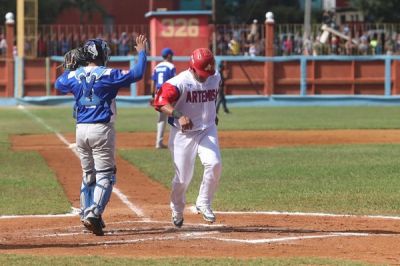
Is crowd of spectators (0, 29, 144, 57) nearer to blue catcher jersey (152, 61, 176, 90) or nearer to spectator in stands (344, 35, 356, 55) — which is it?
spectator in stands (344, 35, 356, 55)

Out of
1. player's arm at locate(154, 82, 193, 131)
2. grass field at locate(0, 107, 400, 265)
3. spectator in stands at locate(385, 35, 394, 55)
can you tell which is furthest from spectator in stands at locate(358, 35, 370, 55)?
player's arm at locate(154, 82, 193, 131)

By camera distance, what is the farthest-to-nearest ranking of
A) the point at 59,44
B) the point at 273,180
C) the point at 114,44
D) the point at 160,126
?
the point at 59,44 → the point at 114,44 → the point at 160,126 → the point at 273,180

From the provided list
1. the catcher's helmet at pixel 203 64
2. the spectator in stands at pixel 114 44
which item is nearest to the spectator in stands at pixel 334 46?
the spectator in stands at pixel 114 44

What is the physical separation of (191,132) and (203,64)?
732 mm

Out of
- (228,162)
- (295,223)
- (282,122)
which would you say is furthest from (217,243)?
(282,122)

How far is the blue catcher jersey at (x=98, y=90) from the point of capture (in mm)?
10156

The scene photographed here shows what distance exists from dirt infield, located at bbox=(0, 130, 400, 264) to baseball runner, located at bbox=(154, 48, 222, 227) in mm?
530

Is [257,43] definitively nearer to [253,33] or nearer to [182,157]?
[253,33]

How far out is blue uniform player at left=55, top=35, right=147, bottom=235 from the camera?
33.3ft

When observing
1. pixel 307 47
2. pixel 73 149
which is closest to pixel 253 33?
pixel 307 47

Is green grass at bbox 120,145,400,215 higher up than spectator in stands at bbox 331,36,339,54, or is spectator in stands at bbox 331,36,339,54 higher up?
spectator in stands at bbox 331,36,339,54

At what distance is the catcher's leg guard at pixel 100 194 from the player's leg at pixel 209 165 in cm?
107

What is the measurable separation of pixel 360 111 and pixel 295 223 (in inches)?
1028

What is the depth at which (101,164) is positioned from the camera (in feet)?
33.7
